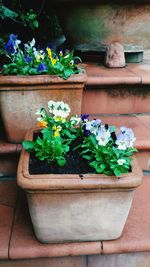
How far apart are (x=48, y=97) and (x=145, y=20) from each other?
3.03ft

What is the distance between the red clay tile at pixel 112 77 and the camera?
5.29 ft

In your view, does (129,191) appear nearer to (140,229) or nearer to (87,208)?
(87,208)

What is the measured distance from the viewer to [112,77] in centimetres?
162

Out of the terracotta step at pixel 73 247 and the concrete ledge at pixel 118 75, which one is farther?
the concrete ledge at pixel 118 75

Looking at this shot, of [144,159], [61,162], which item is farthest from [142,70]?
[61,162]

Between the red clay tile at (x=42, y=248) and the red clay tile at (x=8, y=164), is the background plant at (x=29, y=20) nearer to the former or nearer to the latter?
the red clay tile at (x=8, y=164)

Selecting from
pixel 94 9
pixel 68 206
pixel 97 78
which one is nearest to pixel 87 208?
pixel 68 206

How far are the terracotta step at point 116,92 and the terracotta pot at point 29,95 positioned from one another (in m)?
0.26

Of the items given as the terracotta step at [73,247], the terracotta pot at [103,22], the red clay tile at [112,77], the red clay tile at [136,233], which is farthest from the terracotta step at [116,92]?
the terracotta step at [73,247]

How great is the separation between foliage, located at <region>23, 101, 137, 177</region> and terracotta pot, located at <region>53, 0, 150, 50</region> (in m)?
0.88

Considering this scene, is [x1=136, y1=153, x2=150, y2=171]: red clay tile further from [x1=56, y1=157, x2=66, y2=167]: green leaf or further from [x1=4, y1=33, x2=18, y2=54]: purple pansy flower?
[x1=4, y1=33, x2=18, y2=54]: purple pansy flower

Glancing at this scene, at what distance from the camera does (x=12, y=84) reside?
4.30ft

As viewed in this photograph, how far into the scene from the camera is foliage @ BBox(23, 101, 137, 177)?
99 centimetres

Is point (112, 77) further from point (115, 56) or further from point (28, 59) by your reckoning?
point (28, 59)
